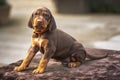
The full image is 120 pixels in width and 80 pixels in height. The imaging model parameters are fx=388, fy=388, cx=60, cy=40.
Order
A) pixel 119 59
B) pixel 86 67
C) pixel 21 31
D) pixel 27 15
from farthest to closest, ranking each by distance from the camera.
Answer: pixel 27 15 → pixel 21 31 → pixel 119 59 → pixel 86 67

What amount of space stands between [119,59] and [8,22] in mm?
6387

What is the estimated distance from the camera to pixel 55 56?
337 cm

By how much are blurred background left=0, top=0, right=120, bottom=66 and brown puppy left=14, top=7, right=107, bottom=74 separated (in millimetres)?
2690

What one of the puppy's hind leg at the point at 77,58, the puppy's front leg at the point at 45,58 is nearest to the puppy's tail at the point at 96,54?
→ the puppy's hind leg at the point at 77,58

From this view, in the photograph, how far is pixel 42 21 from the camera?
10.1 ft

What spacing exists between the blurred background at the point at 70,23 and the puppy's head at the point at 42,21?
2889mm

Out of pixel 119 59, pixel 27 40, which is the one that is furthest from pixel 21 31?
pixel 119 59

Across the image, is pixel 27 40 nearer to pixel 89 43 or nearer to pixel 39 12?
pixel 89 43

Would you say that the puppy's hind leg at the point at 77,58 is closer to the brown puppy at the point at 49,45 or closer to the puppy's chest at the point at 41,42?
the brown puppy at the point at 49,45

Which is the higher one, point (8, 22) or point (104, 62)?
point (104, 62)

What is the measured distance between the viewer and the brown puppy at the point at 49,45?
124 inches

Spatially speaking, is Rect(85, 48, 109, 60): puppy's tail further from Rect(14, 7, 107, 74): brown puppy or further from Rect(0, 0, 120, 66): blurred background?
Rect(0, 0, 120, 66): blurred background

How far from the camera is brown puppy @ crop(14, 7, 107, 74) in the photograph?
3.14m

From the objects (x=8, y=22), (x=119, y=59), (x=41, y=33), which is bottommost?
(x=8, y=22)
